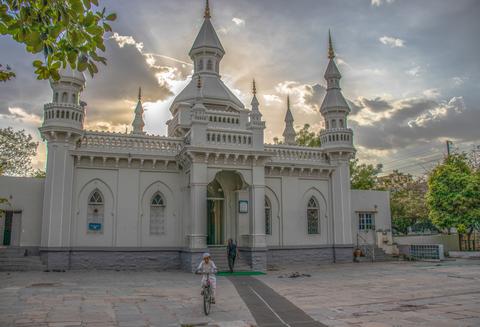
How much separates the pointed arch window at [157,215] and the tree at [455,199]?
58.3 feet

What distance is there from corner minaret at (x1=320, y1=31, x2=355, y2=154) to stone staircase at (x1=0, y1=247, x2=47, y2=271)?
15.4m

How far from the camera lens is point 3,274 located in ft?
55.3

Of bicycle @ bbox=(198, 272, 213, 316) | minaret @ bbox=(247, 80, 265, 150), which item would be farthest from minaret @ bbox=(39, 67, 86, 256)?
bicycle @ bbox=(198, 272, 213, 316)

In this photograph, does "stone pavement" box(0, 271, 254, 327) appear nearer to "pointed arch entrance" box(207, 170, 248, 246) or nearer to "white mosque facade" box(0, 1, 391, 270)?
"white mosque facade" box(0, 1, 391, 270)

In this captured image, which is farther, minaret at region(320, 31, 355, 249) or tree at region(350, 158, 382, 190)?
tree at region(350, 158, 382, 190)

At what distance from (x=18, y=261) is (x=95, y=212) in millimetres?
3669

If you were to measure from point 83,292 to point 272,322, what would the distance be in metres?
6.24

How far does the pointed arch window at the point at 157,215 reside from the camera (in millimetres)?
20875

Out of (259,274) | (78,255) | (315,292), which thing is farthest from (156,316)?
(78,255)

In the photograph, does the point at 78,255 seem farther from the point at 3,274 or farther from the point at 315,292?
the point at 315,292

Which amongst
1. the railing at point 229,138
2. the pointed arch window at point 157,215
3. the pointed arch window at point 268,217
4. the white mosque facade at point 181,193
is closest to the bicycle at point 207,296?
the white mosque facade at point 181,193

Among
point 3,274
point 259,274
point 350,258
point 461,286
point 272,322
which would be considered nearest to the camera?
point 272,322

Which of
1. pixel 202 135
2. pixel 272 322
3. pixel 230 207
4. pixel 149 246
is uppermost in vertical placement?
pixel 202 135

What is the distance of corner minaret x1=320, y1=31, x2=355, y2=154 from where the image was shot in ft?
80.2
